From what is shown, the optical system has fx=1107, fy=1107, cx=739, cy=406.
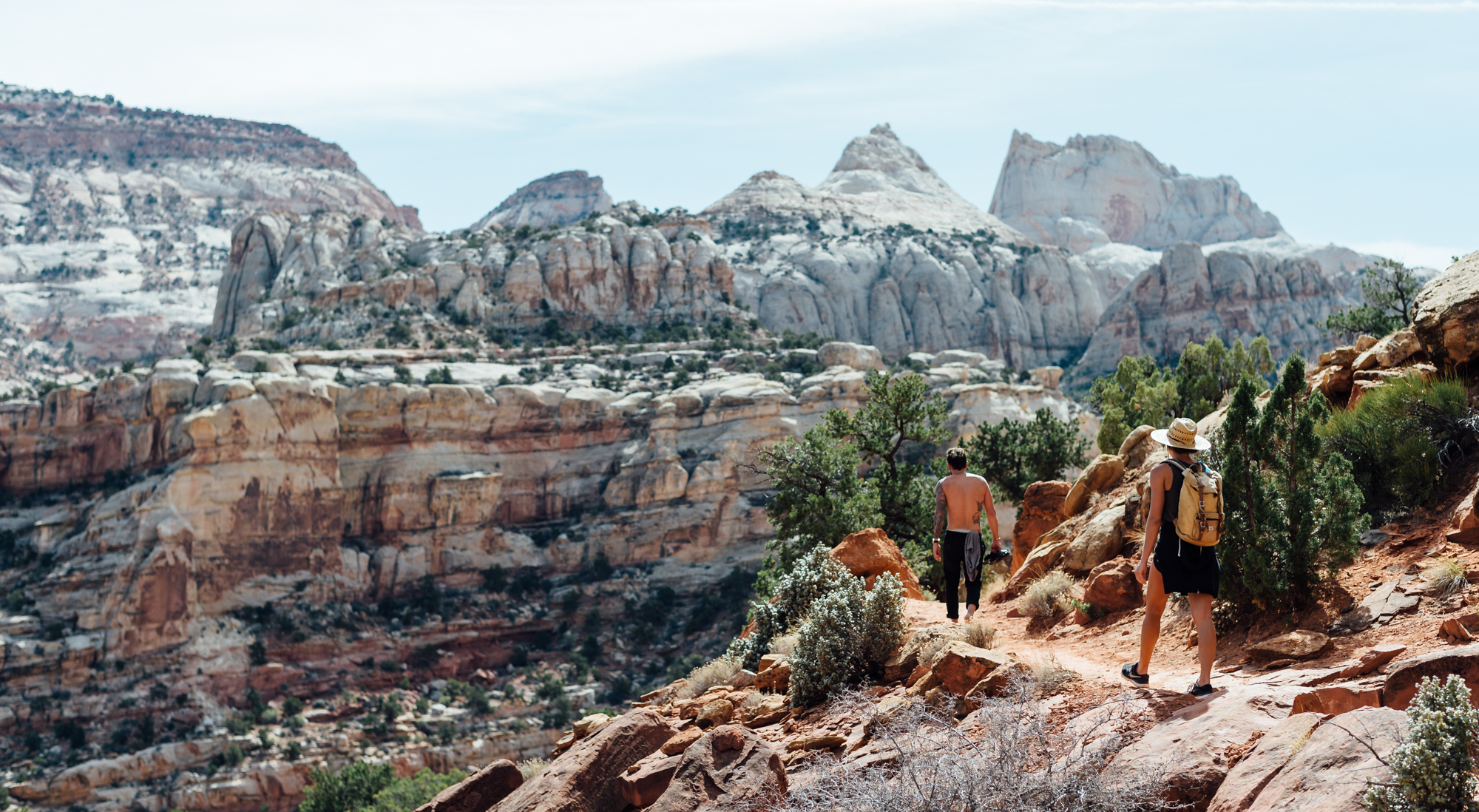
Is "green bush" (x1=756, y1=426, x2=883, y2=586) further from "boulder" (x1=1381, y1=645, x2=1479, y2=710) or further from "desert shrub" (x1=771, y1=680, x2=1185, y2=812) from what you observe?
"boulder" (x1=1381, y1=645, x2=1479, y2=710)

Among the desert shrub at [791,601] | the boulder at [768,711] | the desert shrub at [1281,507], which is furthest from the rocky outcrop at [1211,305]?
the boulder at [768,711]

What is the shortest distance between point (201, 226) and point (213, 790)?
164742 millimetres

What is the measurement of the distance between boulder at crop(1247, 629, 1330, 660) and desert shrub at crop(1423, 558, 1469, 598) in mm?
1069

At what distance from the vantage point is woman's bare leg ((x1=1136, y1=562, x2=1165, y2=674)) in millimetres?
8906

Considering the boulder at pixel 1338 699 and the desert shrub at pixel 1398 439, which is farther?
the desert shrub at pixel 1398 439

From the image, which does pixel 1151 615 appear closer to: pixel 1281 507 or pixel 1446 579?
pixel 1281 507

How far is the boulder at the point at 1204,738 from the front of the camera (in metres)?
7.19

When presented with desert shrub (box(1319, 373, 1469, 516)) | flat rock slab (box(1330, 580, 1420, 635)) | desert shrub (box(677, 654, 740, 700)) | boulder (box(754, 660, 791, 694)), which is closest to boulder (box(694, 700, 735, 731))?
boulder (box(754, 660, 791, 694))

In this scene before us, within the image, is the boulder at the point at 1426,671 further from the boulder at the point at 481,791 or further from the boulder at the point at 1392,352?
the boulder at the point at 1392,352

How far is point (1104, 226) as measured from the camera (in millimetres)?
195875

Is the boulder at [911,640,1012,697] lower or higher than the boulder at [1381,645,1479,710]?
lower

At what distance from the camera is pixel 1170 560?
9008 millimetres

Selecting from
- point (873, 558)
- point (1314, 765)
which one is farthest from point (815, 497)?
point (1314, 765)

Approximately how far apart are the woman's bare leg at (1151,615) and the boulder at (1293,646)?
1.21m
